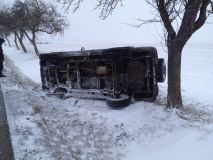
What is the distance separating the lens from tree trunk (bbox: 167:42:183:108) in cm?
750

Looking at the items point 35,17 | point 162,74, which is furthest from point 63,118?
point 35,17

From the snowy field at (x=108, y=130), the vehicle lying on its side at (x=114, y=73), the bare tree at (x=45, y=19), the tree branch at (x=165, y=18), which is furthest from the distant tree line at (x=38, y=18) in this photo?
the tree branch at (x=165, y=18)

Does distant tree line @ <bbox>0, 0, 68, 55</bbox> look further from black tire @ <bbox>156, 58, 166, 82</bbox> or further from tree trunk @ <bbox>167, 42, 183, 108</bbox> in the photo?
tree trunk @ <bbox>167, 42, 183, 108</bbox>

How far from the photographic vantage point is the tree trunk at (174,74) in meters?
7.50

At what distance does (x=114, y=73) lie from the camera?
8.58 meters

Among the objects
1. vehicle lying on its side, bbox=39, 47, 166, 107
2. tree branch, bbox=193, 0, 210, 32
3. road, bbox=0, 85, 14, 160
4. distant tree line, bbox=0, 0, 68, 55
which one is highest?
distant tree line, bbox=0, 0, 68, 55

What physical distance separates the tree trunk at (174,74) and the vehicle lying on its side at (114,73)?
77 centimetres

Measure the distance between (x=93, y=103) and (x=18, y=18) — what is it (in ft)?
85.1

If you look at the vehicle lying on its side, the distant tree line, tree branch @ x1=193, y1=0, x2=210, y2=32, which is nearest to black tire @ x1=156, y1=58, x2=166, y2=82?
the vehicle lying on its side

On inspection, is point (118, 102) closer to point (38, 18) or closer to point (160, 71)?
point (160, 71)

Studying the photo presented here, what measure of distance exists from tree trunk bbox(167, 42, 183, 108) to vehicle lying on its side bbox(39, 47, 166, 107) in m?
0.77

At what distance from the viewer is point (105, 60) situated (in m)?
8.69

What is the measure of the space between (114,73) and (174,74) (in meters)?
1.70

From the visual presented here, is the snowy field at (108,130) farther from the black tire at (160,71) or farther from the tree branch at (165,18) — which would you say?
the tree branch at (165,18)
